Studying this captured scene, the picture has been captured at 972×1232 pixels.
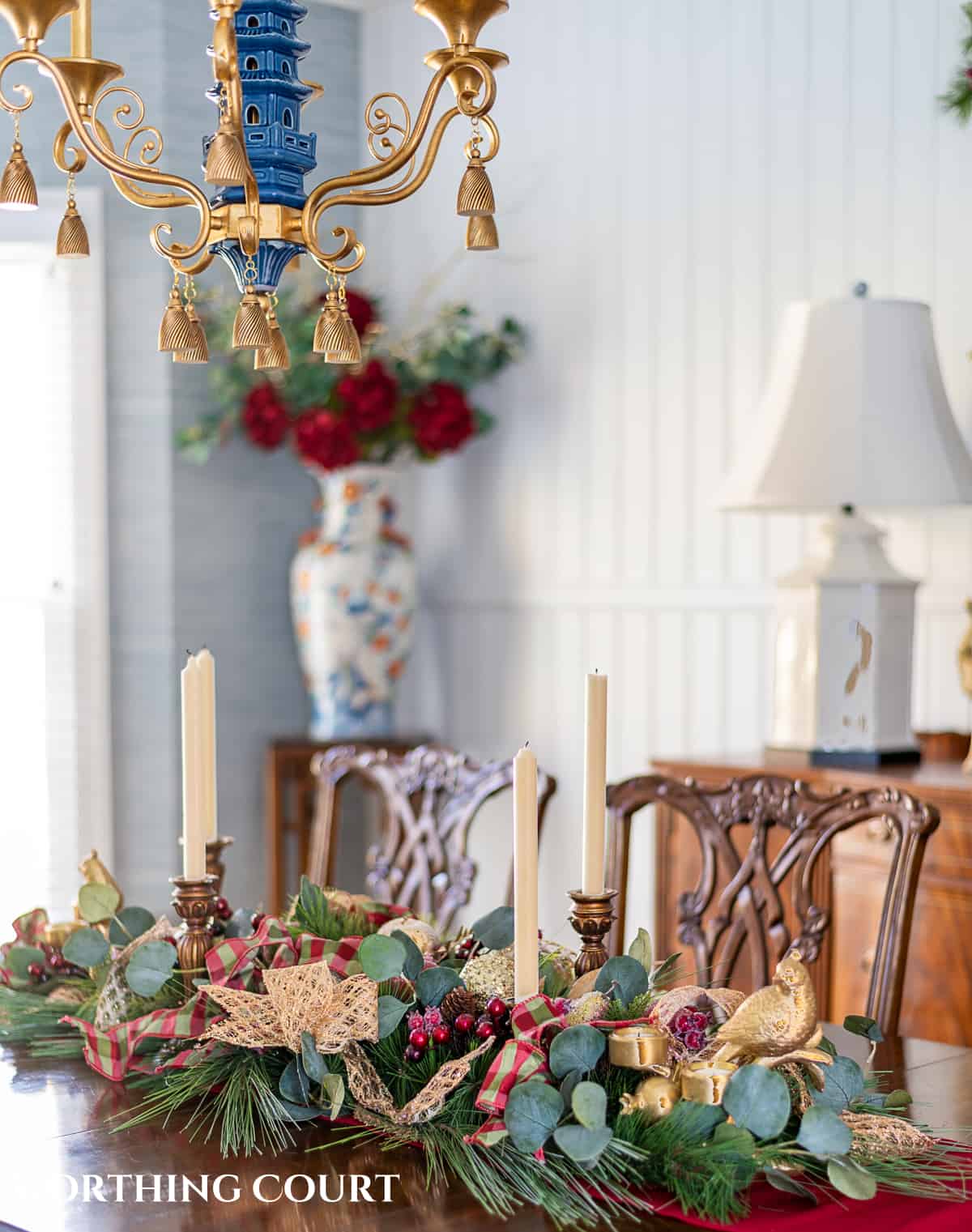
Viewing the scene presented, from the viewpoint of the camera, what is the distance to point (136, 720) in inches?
136

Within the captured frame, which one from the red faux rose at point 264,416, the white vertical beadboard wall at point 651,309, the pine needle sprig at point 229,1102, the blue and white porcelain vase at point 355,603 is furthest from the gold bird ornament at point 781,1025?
the red faux rose at point 264,416

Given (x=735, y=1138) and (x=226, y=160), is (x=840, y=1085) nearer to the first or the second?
(x=735, y=1138)

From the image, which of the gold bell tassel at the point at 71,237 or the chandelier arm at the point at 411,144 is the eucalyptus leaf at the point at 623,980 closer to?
the chandelier arm at the point at 411,144

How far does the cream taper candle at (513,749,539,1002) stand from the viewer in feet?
3.38

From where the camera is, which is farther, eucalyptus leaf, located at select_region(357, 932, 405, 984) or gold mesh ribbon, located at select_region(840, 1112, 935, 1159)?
eucalyptus leaf, located at select_region(357, 932, 405, 984)

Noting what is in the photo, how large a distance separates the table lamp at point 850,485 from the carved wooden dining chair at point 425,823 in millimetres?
697

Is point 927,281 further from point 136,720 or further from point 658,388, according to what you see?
point 136,720

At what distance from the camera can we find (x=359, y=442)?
3.39 m

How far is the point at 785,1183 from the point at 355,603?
249 cm

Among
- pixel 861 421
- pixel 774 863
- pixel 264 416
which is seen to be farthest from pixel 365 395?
pixel 774 863

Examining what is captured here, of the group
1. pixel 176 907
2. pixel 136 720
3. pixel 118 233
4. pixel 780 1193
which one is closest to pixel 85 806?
pixel 136 720

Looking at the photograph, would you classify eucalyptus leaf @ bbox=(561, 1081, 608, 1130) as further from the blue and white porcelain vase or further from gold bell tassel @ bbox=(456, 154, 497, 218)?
the blue and white porcelain vase

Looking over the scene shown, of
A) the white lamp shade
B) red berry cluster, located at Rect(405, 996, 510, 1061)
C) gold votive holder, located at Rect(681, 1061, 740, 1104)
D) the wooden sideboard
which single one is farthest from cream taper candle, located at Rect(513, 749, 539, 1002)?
the white lamp shade

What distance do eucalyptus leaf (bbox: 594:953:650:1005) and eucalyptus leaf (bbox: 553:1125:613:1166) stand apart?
163 mm
